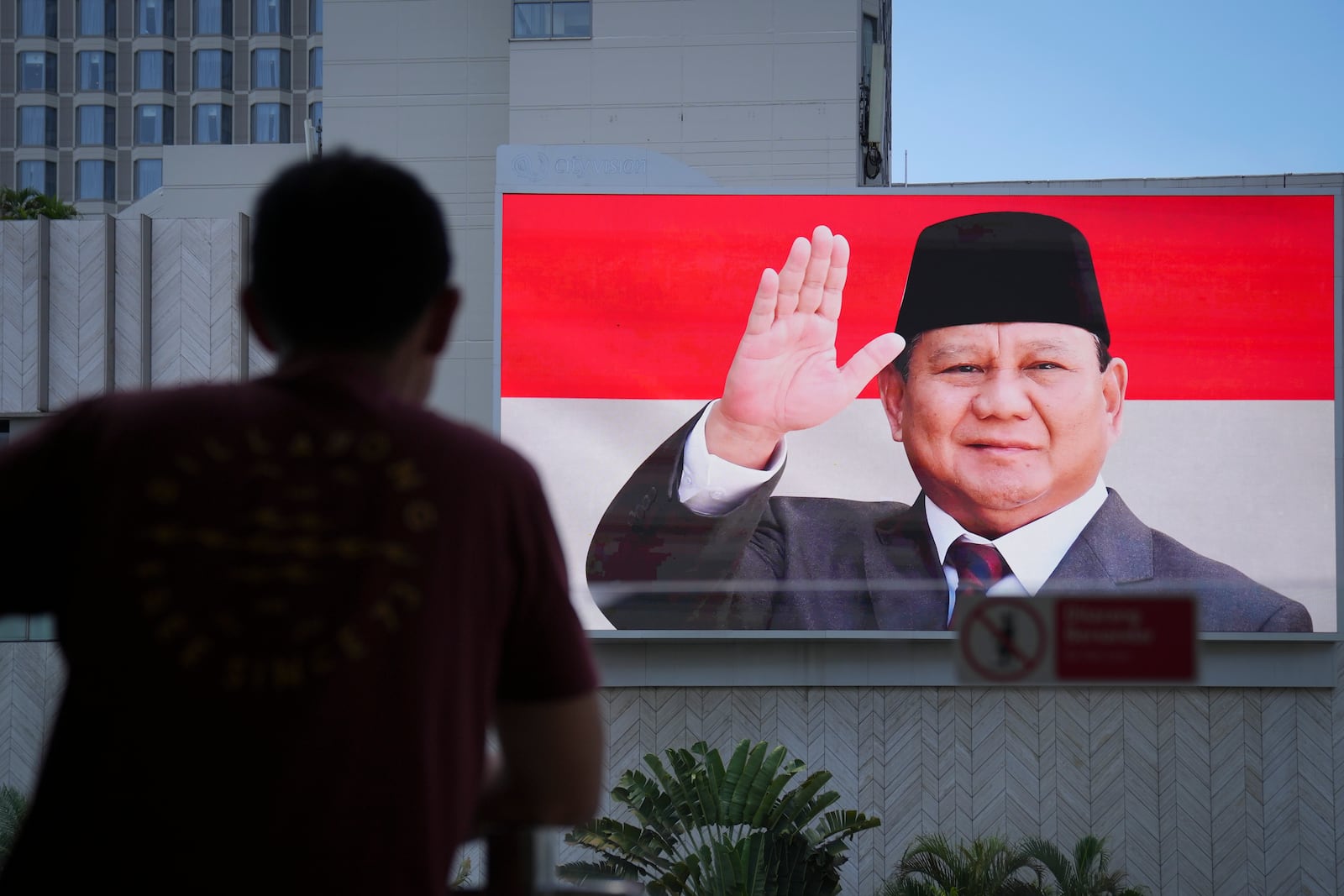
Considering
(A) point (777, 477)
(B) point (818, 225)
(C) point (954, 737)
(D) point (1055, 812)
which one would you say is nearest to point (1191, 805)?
(D) point (1055, 812)

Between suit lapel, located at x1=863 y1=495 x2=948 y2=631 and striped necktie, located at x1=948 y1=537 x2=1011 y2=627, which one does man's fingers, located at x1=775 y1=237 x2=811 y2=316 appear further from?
striped necktie, located at x1=948 y1=537 x2=1011 y2=627

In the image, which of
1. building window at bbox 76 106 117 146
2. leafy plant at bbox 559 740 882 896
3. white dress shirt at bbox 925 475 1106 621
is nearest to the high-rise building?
building window at bbox 76 106 117 146

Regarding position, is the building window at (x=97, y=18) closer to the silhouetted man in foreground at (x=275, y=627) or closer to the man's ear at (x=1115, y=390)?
the man's ear at (x=1115, y=390)

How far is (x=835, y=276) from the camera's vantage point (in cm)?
1521

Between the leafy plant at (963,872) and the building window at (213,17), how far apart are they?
51136mm

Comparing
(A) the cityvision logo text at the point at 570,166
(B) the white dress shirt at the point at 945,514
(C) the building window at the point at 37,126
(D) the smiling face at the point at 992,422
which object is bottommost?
(B) the white dress shirt at the point at 945,514

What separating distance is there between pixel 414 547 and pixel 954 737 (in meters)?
15.5

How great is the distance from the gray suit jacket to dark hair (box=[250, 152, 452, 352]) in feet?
45.3

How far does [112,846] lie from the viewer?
917 millimetres

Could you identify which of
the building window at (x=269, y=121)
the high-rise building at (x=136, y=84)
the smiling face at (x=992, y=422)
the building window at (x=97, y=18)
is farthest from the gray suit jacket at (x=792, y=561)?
the building window at (x=97, y=18)

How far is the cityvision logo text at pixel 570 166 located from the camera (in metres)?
15.9

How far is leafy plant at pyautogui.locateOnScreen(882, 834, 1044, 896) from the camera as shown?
1281cm

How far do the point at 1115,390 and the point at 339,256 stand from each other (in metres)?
15.0

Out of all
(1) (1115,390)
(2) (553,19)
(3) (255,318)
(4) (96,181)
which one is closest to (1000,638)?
(3) (255,318)
